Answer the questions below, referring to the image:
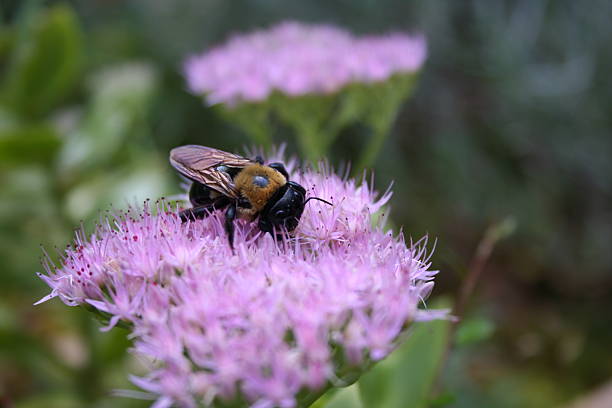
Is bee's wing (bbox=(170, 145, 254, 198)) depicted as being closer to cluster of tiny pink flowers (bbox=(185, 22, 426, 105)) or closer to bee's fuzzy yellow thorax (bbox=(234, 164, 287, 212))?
bee's fuzzy yellow thorax (bbox=(234, 164, 287, 212))

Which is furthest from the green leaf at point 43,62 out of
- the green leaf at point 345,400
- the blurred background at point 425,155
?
the green leaf at point 345,400

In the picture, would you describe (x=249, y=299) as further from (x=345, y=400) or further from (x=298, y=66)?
(x=298, y=66)

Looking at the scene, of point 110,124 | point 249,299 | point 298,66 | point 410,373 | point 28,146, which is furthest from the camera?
point 110,124

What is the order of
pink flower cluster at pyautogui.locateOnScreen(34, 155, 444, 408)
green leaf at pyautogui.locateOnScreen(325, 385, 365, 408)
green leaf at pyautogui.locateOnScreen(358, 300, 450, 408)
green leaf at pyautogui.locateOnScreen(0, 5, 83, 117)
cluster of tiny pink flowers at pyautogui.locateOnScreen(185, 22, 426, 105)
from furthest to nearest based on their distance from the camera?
green leaf at pyautogui.locateOnScreen(0, 5, 83, 117)
cluster of tiny pink flowers at pyautogui.locateOnScreen(185, 22, 426, 105)
green leaf at pyautogui.locateOnScreen(358, 300, 450, 408)
green leaf at pyautogui.locateOnScreen(325, 385, 365, 408)
pink flower cluster at pyautogui.locateOnScreen(34, 155, 444, 408)

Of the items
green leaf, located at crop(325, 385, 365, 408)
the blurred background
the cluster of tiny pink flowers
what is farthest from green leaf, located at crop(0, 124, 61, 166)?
green leaf, located at crop(325, 385, 365, 408)

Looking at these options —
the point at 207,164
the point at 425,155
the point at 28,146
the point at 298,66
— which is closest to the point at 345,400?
the point at 207,164

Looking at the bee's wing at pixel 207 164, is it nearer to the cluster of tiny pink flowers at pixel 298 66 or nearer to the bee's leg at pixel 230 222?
the bee's leg at pixel 230 222
